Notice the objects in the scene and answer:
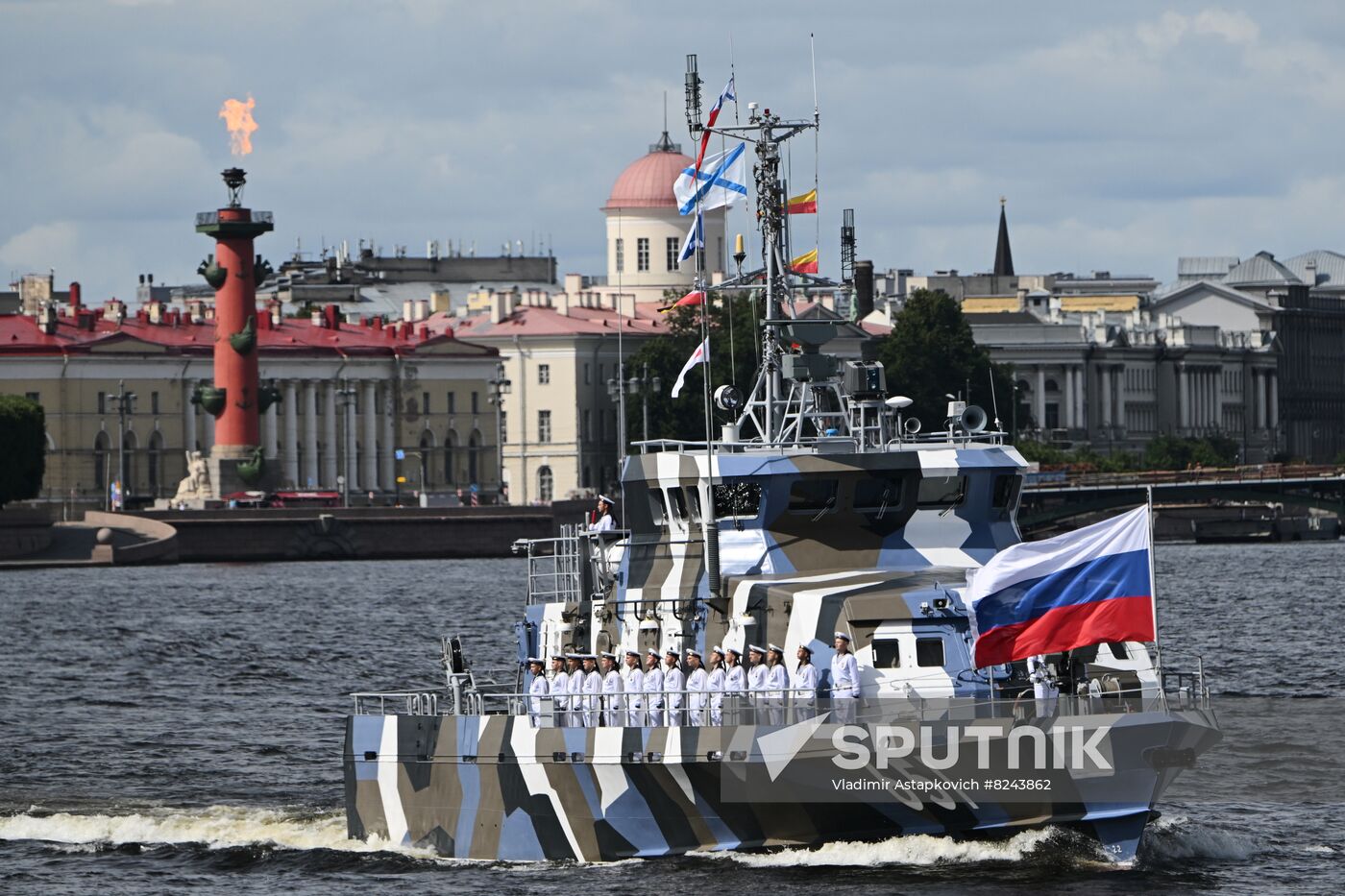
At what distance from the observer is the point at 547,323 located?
6629 inches

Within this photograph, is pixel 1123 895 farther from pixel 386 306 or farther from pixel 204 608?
pixel 386 306

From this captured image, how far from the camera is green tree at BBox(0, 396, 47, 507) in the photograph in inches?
4838

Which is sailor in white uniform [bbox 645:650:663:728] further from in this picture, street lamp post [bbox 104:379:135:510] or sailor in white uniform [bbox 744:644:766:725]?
street lamp post [bbox 104:379:135:510]

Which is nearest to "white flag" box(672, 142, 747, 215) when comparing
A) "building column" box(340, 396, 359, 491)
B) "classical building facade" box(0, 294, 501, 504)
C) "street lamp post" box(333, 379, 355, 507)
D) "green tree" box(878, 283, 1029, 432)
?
"green tree" box(878, 283, 1029, 432)

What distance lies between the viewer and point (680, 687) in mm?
29609

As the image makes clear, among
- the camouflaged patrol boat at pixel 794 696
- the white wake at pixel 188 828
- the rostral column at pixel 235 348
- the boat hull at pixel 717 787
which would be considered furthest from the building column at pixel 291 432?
the boat hull at pixel 717 787

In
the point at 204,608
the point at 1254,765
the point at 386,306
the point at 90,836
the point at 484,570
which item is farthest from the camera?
the point at 386,306

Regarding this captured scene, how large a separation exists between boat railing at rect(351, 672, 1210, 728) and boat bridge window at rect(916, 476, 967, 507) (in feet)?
10.9

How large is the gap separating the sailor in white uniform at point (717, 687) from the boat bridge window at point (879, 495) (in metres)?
2.64

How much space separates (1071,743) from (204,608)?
62047 millimetres

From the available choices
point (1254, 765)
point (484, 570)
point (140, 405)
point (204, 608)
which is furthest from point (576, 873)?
point (140, 405)

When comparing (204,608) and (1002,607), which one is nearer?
(1002,607)

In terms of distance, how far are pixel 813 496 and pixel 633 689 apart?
3.12m

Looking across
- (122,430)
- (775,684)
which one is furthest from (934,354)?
(775,684)
